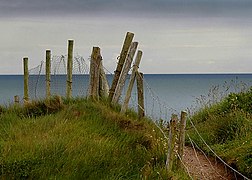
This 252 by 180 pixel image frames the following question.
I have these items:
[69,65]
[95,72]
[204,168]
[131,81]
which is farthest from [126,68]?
[204,168]

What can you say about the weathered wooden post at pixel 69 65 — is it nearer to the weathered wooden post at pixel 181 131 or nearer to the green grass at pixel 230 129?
the green grass at pixel 230 129

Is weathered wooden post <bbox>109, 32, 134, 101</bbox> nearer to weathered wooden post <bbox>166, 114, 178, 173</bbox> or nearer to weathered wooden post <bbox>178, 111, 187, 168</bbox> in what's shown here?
weathered wooden post <bbox>178, 111, 187, 168</bbox>

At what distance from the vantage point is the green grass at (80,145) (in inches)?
362

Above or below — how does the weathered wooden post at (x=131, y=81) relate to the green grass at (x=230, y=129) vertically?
above

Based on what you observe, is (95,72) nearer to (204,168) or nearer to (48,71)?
(48,71)

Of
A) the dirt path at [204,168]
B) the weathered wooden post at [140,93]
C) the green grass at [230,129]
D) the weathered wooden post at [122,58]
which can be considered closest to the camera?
the dirt path at [204,168]

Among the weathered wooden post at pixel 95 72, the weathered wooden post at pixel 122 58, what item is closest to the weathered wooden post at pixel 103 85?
the weathered wooden post at pixel 95 72

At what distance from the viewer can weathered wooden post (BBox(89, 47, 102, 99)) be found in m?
12.9

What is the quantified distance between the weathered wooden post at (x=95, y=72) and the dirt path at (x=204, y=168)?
2580 millimetres

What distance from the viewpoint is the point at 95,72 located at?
12.9 meters

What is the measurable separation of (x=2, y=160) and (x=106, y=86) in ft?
15.7

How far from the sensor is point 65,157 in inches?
373

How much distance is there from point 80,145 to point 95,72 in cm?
336

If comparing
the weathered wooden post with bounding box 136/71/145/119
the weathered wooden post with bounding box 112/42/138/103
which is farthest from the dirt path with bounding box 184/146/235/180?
the weathered wooden post with bounding box 112/42/138/103
